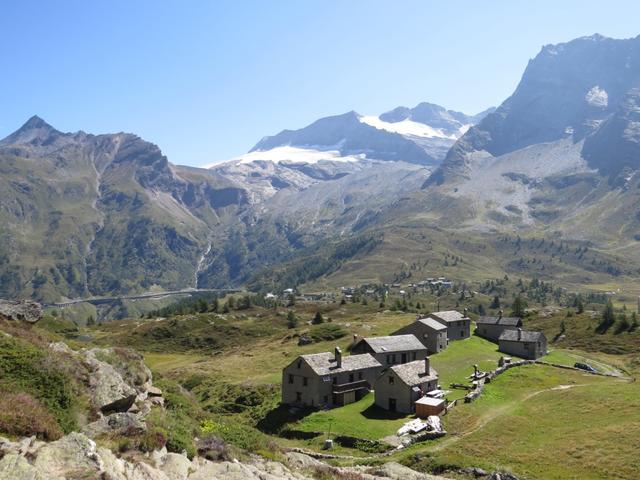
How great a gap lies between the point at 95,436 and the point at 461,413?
5020cm

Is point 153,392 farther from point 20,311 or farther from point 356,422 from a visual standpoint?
point 356,422

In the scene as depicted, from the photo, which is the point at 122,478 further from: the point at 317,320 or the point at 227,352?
the point at 317,320

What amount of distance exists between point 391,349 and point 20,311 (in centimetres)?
6369

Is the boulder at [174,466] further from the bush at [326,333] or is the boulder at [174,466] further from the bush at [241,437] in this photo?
the bush at [326,333]

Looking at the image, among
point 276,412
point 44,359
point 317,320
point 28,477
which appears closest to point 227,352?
point 317,320

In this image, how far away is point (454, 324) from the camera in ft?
385

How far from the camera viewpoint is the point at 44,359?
27.8 m

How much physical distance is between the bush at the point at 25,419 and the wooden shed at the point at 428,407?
5021cm

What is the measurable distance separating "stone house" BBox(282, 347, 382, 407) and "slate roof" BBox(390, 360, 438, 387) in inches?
314

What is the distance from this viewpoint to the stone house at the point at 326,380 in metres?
75.2

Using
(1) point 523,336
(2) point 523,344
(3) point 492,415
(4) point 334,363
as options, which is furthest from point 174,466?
(1) point 523,336

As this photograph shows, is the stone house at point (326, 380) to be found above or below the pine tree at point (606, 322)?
above

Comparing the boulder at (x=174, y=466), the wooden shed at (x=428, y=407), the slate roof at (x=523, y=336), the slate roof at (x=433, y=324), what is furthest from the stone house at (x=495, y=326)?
the boulder at (x=174, y=466)

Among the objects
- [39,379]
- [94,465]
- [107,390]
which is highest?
[39,379]
